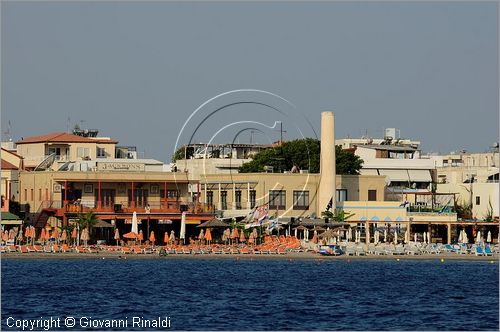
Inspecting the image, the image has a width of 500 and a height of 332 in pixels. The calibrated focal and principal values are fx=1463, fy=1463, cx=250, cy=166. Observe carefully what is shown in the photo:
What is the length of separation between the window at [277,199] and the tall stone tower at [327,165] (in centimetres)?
319

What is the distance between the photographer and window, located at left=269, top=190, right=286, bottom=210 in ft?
416

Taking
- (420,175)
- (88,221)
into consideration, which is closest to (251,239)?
(88,221)

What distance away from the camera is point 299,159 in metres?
151

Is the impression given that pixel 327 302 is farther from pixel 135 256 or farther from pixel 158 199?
pixel 158 199

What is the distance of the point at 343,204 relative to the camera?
422ft

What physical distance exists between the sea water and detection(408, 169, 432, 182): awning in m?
46.4

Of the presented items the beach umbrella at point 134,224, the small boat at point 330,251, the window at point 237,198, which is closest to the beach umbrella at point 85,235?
the beach umbrella at point 134,224

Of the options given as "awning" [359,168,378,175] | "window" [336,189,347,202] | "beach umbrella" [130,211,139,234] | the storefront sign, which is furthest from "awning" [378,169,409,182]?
"beach umbrella" [130,211,139,234]

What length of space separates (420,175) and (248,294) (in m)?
81.0

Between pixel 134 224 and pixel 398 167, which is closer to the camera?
pixel 134 224

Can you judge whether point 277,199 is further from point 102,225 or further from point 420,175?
point 420,175

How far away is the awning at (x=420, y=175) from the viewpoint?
15300cm

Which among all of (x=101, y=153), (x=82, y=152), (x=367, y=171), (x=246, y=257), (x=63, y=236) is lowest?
(x=246, y=257)

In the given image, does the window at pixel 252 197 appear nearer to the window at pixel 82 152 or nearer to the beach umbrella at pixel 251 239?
the beach umbrella at pixel 251 239
